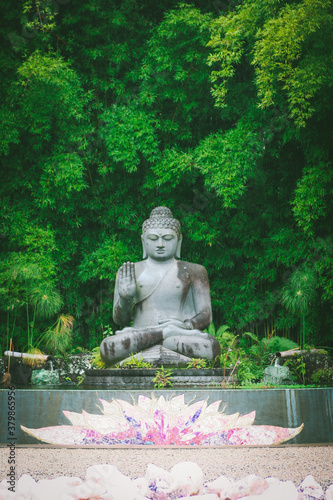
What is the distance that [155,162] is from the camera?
8.48 meters

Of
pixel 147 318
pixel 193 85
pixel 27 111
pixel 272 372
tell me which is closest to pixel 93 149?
pixel 27 111

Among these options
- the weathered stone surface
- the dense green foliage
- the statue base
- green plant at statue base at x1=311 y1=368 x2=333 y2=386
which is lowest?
green plant at statue base at x1=311 y1=368 x2=333 y2=386

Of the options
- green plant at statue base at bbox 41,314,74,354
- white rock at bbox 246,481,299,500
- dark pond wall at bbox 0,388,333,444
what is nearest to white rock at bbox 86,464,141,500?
white rock at bbox 246,481,299,500

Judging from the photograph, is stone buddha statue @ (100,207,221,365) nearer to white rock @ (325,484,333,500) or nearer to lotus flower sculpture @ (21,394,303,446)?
lotus flower sculpture @ (21,394,303,446)

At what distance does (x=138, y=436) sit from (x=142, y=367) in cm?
79

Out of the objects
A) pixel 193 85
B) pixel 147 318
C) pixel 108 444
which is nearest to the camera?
pixel 108 444

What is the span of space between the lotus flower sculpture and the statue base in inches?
16.8

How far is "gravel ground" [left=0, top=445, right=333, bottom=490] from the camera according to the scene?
11.1 feet

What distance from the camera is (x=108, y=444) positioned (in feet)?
13.7

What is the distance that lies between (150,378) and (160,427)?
61 cm

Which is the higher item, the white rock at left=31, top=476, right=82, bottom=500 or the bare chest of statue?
the bare chest of statue

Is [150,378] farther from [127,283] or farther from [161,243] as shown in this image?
[161,243]

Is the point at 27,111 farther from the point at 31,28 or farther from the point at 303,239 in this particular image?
the point at 303,239

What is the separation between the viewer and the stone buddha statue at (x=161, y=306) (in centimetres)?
513
